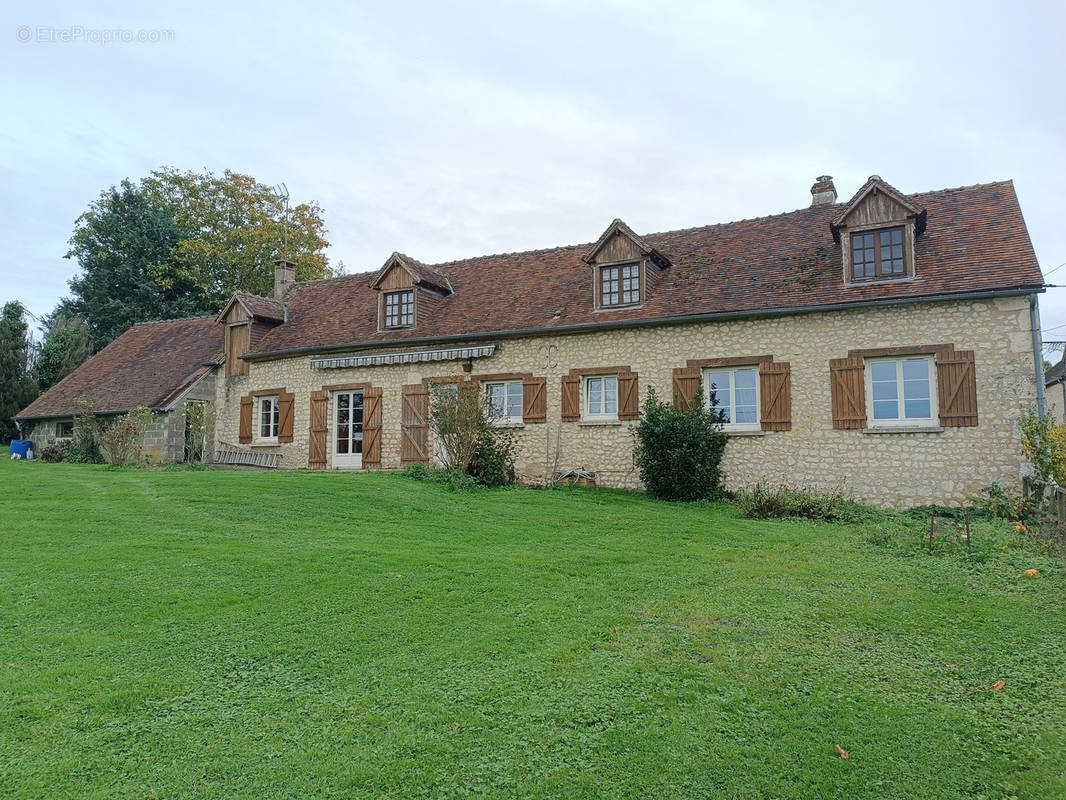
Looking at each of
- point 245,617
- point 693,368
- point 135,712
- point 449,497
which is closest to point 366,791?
point 135,712

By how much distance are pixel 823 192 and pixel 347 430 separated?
13028 millimetres

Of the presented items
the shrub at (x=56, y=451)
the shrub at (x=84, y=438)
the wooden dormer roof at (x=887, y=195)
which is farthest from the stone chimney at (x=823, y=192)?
the shrub at (x=56, y=451)

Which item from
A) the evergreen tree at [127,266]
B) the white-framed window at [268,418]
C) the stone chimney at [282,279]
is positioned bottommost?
the white-framed window at [268,418]

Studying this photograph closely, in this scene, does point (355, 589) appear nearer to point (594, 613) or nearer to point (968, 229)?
point (594, 613)

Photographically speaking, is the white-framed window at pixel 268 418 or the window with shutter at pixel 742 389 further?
the white-framed window at pixel 268 418

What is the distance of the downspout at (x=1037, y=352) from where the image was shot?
465 inches

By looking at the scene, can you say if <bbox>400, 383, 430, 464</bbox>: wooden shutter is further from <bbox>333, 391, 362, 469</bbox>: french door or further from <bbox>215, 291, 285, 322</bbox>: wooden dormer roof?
<bbox>215, 291, 285, 322</bbox>: wooden dormer roof

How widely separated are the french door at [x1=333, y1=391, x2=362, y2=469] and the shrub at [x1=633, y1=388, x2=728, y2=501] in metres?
7.71

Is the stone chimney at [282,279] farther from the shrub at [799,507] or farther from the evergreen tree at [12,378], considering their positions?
the shrub at [799,507]

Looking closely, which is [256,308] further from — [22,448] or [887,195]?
[887,195]

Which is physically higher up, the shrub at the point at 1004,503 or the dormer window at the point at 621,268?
the dormer window at the point at 621,268

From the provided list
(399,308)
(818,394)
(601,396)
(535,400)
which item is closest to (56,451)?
(399,308)

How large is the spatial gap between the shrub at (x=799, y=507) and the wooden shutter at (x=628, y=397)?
3.44m

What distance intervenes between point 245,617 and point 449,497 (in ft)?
23.7
